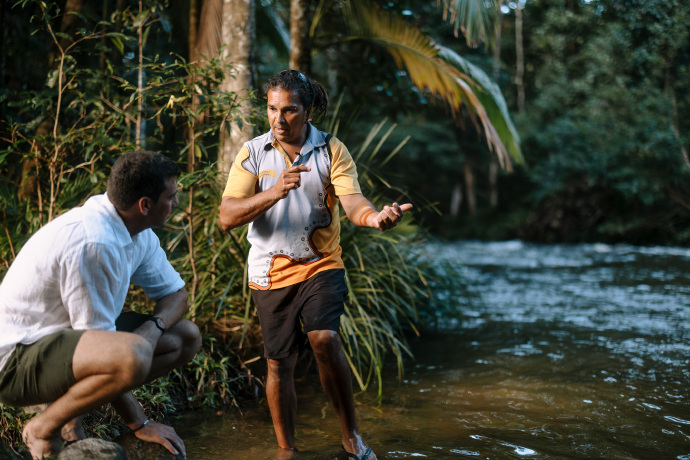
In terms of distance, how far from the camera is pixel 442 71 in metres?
6.38

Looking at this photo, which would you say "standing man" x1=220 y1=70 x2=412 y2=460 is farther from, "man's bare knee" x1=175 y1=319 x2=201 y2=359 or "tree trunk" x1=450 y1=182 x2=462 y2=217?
"tree trunk" x1=450 y1=182 x2=462 y2=217

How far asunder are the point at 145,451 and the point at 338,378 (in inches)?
35.5

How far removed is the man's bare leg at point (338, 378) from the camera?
2.97 m

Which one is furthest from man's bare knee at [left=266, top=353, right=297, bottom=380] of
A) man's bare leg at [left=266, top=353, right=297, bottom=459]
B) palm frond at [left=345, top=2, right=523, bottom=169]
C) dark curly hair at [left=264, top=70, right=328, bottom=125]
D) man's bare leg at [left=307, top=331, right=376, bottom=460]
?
Answer: palm frond at [left=345, top=2, right=523, bottom=169]

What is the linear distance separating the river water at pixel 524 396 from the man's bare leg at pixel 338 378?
20 centimetres

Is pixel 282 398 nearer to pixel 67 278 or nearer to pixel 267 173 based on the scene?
pixel 267 173

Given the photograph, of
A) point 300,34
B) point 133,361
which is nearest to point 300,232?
point 133,361

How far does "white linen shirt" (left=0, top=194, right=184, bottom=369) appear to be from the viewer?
2.31 m

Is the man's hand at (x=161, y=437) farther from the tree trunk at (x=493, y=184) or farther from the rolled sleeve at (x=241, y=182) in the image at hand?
the tree trunk at (x=493, y=184)

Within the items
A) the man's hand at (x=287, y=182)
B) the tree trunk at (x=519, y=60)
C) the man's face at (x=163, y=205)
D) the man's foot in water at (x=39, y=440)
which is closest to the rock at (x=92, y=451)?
the man's foot in water at (x=39, y=440)

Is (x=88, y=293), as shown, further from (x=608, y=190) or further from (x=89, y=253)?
(x=608, y=190)

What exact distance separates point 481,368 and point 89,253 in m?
3.58

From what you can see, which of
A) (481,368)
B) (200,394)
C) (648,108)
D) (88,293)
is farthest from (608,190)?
(88,293)

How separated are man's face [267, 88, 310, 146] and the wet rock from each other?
1470 millimetres
